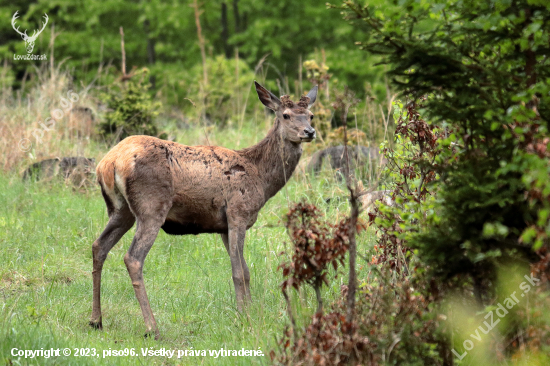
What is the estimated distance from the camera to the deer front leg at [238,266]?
604 centimetres

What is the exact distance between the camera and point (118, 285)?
6.69 metres

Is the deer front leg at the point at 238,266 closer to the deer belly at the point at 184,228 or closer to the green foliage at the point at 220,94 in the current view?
the deer belly at the point at 184,228

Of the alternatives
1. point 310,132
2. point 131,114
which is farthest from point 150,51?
point 310,132

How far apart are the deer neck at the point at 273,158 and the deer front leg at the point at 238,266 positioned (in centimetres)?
71

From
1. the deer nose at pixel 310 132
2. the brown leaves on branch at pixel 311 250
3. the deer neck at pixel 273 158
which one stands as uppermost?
the brown leaves on branch at pixel 311 250

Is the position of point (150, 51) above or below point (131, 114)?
below

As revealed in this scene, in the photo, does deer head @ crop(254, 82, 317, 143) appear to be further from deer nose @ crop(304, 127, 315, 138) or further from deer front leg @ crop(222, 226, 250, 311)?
deer front leg @ crop(222, 226, 250, 311)

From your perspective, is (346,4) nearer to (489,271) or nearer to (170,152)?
(489,271)

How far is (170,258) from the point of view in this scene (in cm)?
751

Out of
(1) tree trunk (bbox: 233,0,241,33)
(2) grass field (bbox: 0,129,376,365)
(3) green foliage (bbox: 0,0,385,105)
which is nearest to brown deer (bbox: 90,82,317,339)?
(2) grass field (bbox: 0,129,376,365)

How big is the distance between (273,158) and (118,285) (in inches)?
86.6

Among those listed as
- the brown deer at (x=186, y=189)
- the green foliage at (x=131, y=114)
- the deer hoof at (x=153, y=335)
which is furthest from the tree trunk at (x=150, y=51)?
the deer hoof at (x=153, y=335)

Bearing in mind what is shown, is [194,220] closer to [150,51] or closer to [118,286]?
[118,286]

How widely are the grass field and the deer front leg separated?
0.14 meters
